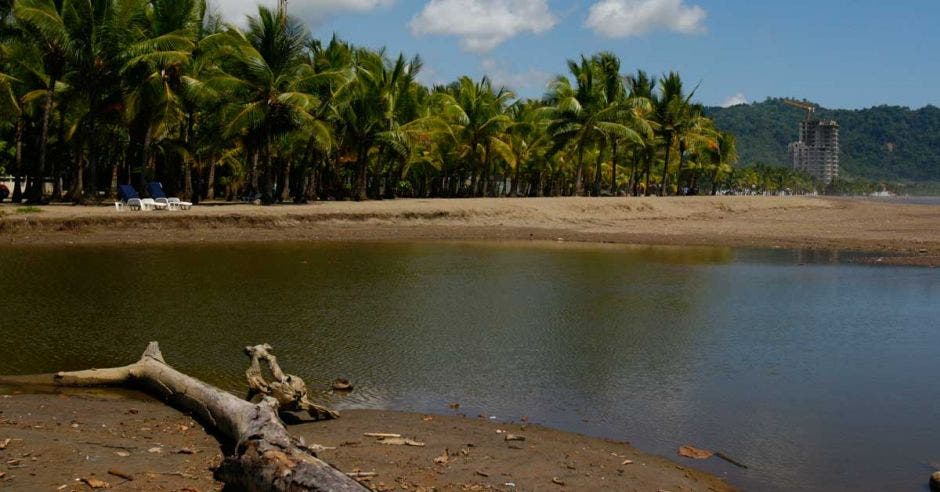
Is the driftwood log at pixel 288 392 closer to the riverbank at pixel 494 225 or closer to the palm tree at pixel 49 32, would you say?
the riverbank at pixel 494 225

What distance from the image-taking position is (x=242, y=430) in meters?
6.45

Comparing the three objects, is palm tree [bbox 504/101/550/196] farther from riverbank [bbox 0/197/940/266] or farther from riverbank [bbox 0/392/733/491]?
riverbank [bbox 0/392/733/491]

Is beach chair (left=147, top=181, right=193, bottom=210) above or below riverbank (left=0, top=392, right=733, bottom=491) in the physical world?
above

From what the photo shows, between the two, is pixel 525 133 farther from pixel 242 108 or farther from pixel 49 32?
pixel 49 32

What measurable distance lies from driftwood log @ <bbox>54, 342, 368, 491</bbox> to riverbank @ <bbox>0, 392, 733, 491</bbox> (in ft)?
0.68

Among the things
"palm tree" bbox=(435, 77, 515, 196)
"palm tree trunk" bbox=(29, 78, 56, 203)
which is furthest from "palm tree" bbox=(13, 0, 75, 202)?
"palm tree" bbox=(435, 77, 515, 196)

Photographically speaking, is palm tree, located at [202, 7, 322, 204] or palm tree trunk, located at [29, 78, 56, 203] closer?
palm tree trunk, located at [29, 78, 56, 203]

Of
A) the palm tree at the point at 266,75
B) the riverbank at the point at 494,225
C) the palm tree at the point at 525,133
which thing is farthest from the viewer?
the palm tree at the point at 525,133

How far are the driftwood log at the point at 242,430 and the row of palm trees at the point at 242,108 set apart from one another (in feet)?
84.7

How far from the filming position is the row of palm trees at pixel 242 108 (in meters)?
32.6

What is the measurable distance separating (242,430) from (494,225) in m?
27.6

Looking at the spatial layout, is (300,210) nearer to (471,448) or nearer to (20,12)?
(20,12)

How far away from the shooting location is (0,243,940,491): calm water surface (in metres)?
7.93

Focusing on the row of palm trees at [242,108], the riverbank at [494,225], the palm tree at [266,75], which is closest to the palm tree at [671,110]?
the row of palm trees at [242,108]
